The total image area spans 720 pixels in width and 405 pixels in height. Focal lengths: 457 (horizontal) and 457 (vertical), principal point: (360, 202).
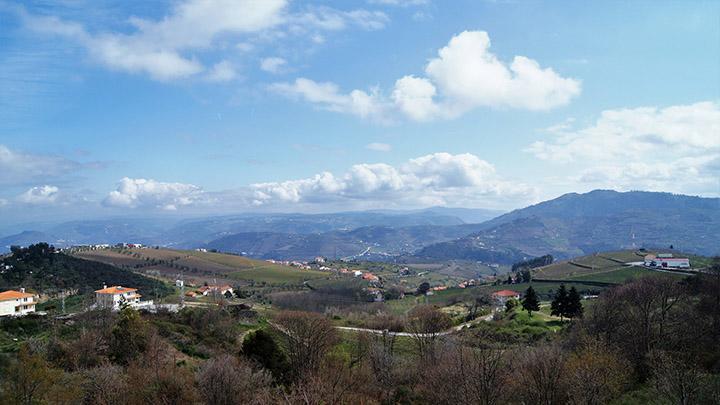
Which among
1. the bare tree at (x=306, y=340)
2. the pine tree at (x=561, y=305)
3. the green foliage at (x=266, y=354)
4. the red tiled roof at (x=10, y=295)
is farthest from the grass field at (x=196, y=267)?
the green foliage at (x=266, y=354)

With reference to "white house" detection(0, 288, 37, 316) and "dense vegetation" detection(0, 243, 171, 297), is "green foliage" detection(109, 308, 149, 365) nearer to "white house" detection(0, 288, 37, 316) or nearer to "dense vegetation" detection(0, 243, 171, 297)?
"white house" detection(0, 288, 37, 316)

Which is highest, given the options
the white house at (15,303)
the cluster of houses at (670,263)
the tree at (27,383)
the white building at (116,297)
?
the tree at (27,383)

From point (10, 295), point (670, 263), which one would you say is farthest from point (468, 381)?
point (670, 263)

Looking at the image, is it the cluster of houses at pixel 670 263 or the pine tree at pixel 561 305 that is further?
the cluster of houses at pixel 670 263

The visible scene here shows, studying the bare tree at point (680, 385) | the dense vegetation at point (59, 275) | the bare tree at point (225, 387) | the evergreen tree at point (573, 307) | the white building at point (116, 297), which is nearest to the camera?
the bare tree at point (680, 385)

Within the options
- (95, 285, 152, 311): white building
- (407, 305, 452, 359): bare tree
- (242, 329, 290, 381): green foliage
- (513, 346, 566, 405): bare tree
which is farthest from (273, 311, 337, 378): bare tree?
(95, 285, 152, 311): white building

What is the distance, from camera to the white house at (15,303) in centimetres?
6291

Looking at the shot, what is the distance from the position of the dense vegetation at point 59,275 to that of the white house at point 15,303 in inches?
521

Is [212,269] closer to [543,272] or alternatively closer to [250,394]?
[543,272]

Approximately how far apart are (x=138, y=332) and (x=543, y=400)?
103ft

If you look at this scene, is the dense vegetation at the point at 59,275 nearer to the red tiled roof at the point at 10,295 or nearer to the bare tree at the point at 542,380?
the red tiled roof at the point at 10,295

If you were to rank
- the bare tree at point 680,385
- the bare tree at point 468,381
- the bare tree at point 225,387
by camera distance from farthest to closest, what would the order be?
the bare tree at point 468,381
the bare tree at point 225,387
the bare tree at point 680,385

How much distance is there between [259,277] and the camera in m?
161

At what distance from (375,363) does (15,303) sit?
5588cm
